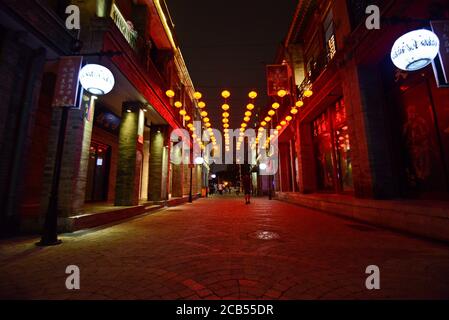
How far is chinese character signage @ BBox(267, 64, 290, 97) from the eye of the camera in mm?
13508

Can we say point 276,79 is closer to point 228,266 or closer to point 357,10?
point 357,10

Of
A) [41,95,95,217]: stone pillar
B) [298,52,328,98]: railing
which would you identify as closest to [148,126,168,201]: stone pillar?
[41,95,95,217]: stone pillar

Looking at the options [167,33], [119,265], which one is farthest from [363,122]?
[167,33]

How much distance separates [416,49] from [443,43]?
0.50m

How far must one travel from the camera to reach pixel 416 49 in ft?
15.0

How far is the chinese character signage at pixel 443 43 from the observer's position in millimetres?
4379

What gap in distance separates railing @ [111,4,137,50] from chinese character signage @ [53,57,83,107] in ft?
12.7

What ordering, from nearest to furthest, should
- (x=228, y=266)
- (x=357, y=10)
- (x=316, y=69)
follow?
(x=228, y=266) → (x=357, y=10) → (x=316, y=69)

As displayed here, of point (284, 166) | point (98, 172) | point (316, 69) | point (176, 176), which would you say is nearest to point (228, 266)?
point (98, 172)

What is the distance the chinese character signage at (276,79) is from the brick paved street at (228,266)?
10435 millimetres

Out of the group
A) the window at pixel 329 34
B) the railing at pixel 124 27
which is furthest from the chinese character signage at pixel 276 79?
the railing at pixel 124 27

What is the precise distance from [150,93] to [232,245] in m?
9.08

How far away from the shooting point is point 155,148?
13.6m

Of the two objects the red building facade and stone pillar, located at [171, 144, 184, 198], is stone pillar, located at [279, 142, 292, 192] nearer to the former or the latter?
the red building facade
